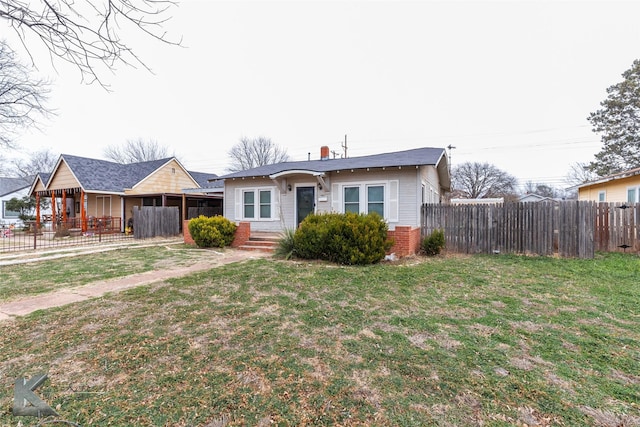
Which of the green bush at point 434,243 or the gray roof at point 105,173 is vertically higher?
the gray roof at point 105,173

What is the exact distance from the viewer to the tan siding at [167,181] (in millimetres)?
19406

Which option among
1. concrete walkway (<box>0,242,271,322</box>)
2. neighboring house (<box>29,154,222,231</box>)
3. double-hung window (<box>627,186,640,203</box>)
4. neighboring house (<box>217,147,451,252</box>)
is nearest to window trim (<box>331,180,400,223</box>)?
neighboring house (<box>217,147,451,252</box>)

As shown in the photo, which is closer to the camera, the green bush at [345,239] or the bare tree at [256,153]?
the green bush at [345,239]

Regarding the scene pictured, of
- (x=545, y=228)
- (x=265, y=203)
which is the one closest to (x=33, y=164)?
(x=265, y=203)

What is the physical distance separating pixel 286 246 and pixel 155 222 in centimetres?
947

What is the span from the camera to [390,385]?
223 cm

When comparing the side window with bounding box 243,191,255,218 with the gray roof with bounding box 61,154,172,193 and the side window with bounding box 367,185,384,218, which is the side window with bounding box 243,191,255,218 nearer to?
the side window with bounding box 367,185,384,218

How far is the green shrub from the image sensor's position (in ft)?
26.1

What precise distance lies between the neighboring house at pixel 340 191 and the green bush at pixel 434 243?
0.38 metres

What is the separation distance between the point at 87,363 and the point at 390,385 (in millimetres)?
2616

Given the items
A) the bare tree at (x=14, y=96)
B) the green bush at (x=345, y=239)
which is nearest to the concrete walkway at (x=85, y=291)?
the green bush at (x=345, y=239)

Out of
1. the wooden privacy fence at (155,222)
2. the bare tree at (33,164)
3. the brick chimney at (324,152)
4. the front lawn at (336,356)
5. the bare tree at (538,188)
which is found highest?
the bare tree at (33,164)

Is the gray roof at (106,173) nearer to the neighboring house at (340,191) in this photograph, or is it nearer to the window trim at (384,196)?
the neighboring house at (340,191)

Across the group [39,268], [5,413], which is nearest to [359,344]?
[5,413]
